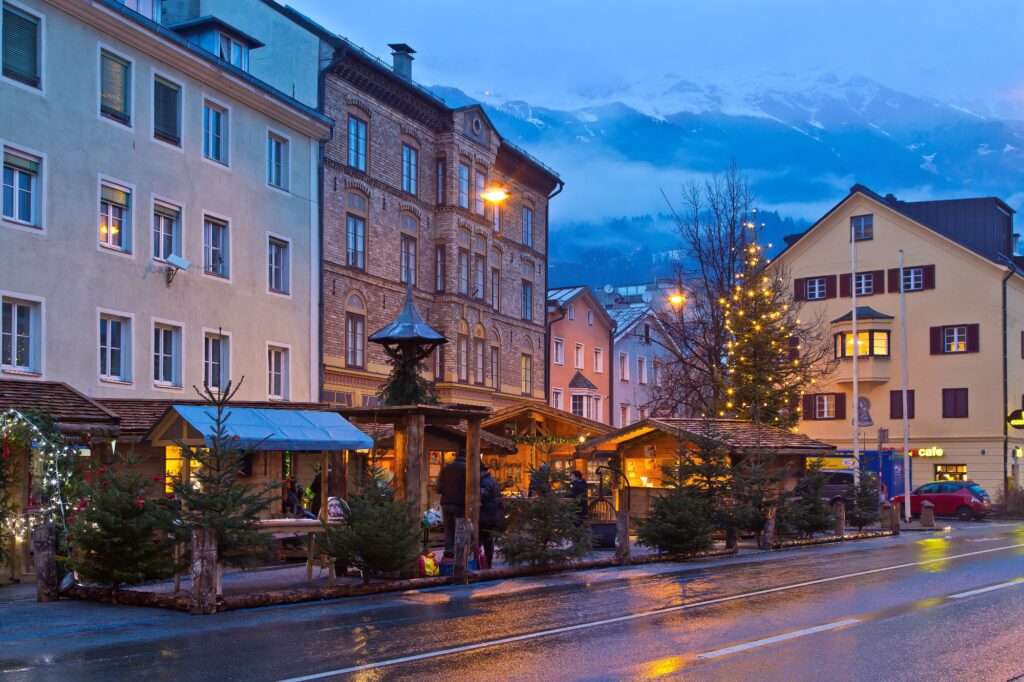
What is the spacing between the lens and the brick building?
35812 mm

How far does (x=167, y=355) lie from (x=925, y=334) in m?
43.0

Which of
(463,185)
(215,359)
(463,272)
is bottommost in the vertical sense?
(215,359)

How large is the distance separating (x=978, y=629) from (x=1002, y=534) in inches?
858

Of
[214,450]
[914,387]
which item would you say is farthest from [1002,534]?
[914,387]

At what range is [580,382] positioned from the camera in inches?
2228

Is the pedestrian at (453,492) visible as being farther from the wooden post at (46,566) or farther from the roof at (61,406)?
the wooden post at (46,566)

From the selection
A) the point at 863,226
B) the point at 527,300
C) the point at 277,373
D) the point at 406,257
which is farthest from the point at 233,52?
the point at 863,226

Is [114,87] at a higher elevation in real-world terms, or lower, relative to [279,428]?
higher

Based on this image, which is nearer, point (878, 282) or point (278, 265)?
point (278, 265)

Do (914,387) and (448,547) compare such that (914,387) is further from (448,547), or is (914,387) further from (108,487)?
(108,487)

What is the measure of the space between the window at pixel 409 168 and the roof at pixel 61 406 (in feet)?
61.7

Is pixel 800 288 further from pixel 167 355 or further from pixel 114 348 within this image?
pixel 114 348

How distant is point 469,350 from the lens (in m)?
43.1

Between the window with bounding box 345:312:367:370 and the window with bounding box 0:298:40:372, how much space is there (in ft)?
41.4
